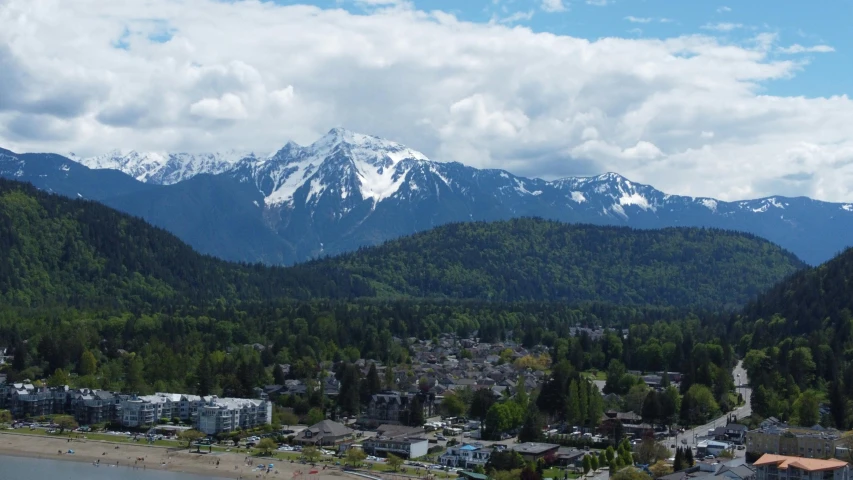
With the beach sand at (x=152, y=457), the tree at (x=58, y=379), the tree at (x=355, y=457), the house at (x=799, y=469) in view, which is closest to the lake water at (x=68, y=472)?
the beach sand at (x=152, y=457)

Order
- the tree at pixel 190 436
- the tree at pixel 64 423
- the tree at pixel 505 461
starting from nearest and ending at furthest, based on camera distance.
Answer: the tree at pixel 505 461
the tree at pixel 190 436
the tree at pixel 64 423

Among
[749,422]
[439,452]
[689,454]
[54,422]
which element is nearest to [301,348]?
[54,422]

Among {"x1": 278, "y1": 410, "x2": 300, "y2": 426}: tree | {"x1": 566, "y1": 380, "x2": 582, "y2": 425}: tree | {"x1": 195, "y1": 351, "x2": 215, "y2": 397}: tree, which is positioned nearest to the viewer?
{"x1": 566, "y1": 380, "x2": 582, "y2": 425}: tree

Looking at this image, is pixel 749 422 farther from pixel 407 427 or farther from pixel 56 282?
pixel 56 282

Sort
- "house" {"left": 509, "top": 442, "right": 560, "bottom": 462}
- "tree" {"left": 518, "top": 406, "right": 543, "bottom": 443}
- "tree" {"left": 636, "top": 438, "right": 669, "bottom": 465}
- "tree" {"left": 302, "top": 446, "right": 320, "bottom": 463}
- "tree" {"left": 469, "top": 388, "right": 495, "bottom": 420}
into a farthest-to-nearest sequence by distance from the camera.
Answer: "tree" {"left": 469, "top": 388, "right": 495, "bottom": 420} → "tree" {"left": 518, "top": 406, "right": 543, "bottom": 443} → "tree" {"left": 302, "top": 446, "right": 320, "bottom": 463} → "tree" {"left": 636, "top": 438, "right": 669, "bottom": 465} → "house" {"left": 509, "top": 442, "right": 560, "bottom": 462}

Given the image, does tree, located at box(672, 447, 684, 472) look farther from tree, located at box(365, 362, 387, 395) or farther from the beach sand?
tree, located at box(365, 362, 387, 395)

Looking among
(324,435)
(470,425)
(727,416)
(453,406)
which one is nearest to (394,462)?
(324,435)

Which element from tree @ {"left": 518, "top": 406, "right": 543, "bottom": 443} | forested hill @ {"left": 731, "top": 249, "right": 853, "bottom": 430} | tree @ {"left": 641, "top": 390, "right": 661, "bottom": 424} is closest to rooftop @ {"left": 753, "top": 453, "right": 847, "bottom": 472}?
forested hill @ {"left": 731, "top": 249, "right": 853, "bottom": 430}

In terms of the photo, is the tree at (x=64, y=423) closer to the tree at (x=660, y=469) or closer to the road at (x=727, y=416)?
the tree at (x=660, y=469)
